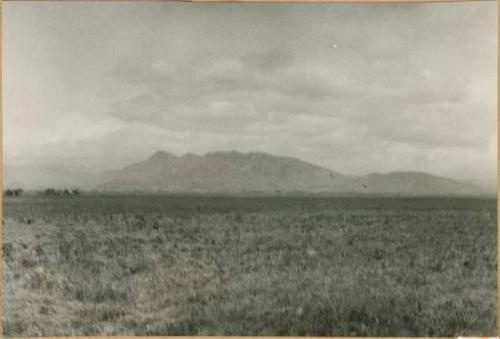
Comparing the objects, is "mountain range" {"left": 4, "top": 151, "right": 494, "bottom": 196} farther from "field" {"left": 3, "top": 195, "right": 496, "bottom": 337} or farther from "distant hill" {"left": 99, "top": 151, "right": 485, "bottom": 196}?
"field" {"left": 3, "top": 195, "right": 496, "bottom": 337}

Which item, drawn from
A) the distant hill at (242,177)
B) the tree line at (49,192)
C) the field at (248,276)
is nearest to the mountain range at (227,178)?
the distant hill at (242,177)

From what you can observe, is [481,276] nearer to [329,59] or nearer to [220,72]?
[329,59]

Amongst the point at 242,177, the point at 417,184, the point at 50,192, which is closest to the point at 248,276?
the point at 242,177

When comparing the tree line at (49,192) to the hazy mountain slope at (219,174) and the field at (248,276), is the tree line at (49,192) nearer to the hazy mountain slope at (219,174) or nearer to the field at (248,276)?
the field at (248,276)

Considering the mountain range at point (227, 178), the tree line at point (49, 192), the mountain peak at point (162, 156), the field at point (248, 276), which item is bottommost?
the field at point (248, 276)

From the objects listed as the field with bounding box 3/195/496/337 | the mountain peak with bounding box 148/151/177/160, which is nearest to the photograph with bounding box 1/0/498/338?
the field with bounding box 3/195/496/337

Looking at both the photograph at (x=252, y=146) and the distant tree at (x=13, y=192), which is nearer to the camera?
the photograph at (x=252, y=146)

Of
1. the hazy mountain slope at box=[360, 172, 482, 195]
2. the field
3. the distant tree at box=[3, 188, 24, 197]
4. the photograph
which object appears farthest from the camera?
the hazy mountain slope at box=[360, 172, 482, 195]
